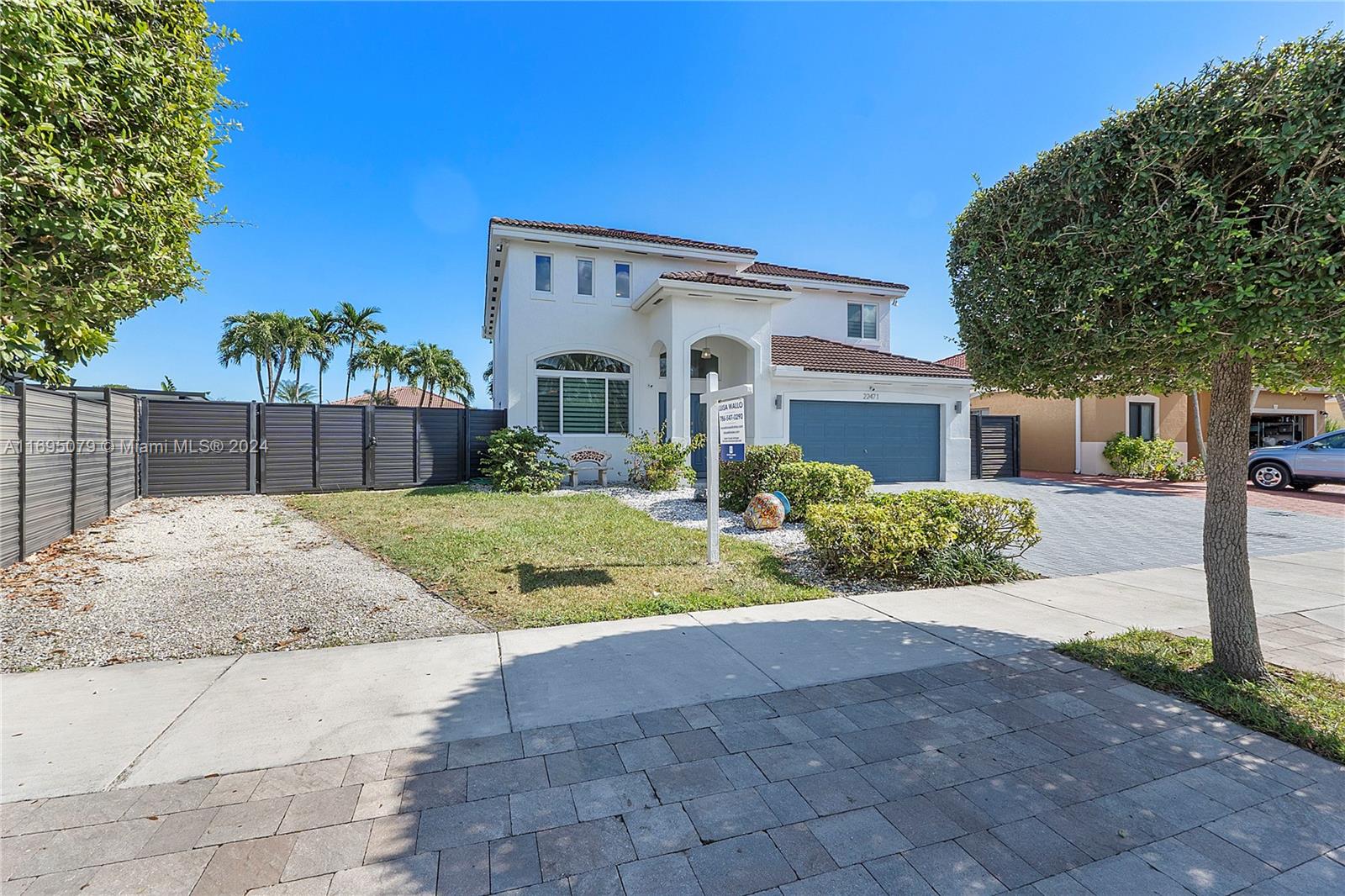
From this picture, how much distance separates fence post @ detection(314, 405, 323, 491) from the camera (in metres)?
13.6

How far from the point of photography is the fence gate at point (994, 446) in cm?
1775

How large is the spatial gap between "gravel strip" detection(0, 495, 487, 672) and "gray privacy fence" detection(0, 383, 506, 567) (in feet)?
2.35

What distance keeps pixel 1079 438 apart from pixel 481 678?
22652mm

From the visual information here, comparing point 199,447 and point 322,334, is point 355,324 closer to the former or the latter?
point 322,334

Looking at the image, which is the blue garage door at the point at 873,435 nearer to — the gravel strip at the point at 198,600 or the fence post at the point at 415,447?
the fence post at the point at 415,447

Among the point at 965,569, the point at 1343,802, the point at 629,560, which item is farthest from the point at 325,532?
the point at 1343,802

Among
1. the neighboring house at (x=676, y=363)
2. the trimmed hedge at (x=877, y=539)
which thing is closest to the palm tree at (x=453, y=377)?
the neighboring house at (x=676, y=363)

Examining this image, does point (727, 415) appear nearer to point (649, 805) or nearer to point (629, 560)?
point (629, 560)

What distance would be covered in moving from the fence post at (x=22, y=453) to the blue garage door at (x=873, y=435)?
45.5 feet

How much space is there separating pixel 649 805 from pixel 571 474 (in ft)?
40.9

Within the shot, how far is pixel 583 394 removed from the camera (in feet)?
50.9

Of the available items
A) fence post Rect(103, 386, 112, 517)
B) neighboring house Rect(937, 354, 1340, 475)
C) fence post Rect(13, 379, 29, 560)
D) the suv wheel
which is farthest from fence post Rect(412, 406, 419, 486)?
the suv wheel

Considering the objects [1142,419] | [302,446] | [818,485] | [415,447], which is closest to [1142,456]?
[1142,419]

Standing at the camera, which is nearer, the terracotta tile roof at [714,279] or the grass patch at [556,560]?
the grass patch at [556,560]
